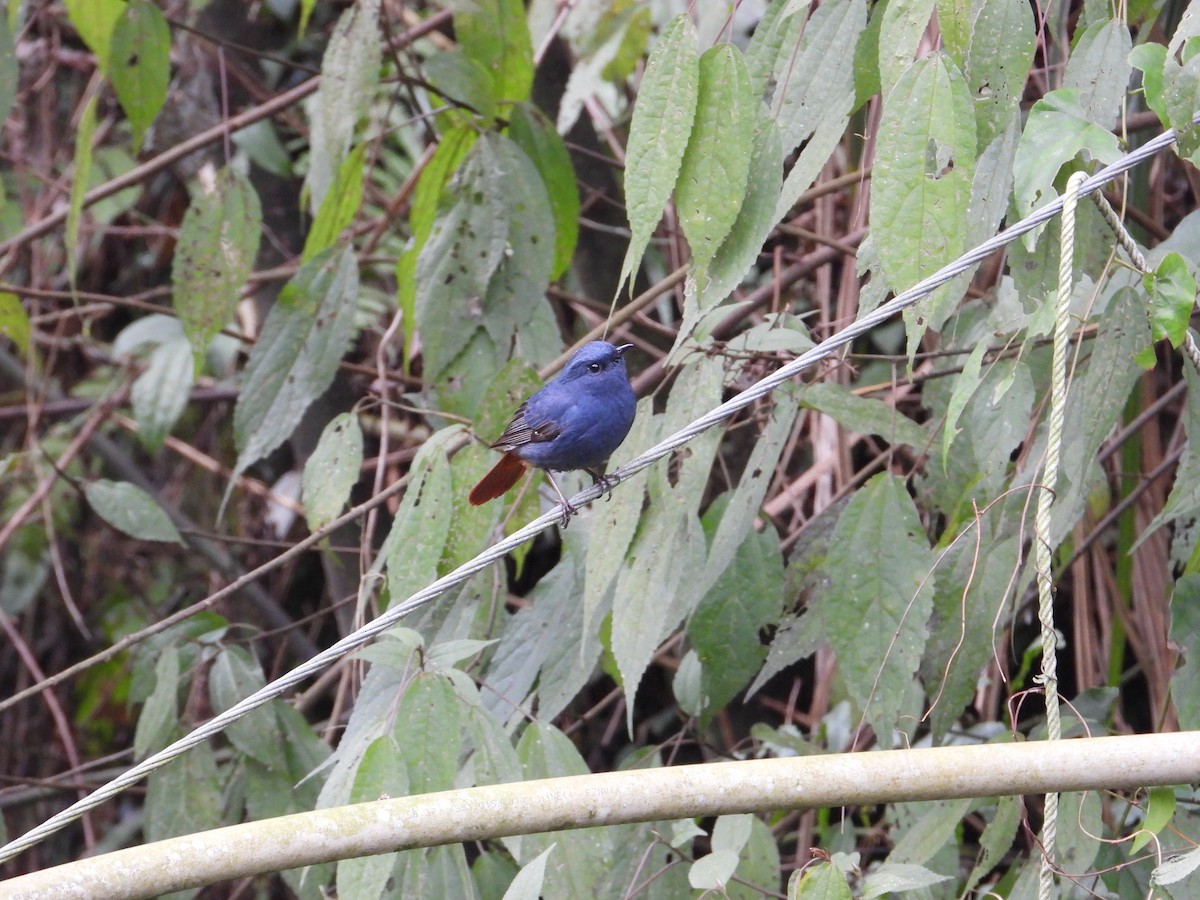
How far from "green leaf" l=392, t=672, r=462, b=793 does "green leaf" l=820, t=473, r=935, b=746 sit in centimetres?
79

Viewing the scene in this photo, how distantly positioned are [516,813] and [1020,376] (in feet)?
4.77

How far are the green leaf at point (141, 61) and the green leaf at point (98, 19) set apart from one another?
5 cm

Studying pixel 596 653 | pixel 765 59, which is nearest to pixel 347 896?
pixel 596 653

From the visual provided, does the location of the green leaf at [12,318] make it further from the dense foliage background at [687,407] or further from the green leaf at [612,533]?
the green leaf at [612,533]

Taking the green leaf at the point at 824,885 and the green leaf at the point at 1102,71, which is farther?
the green leaf at the point at 1102,71

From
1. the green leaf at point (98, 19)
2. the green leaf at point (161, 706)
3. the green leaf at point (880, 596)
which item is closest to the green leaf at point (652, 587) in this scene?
the green leaf at point (880, 596)

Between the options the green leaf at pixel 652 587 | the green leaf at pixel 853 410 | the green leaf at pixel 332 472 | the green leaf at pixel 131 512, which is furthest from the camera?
the green leaf at pixel 131 512

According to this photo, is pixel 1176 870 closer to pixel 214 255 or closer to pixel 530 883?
pixel 530 883

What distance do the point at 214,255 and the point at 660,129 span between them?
80.9 inches

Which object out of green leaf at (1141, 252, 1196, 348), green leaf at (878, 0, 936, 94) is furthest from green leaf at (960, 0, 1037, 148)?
green leaf at (1141, 252, 1196, 348)

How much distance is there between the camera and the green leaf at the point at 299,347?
144 inches

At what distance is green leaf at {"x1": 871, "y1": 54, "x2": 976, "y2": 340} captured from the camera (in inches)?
78.3

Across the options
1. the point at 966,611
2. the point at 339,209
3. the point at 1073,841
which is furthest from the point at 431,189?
the point at 1073,841

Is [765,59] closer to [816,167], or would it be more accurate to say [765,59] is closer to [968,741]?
[816,167]
